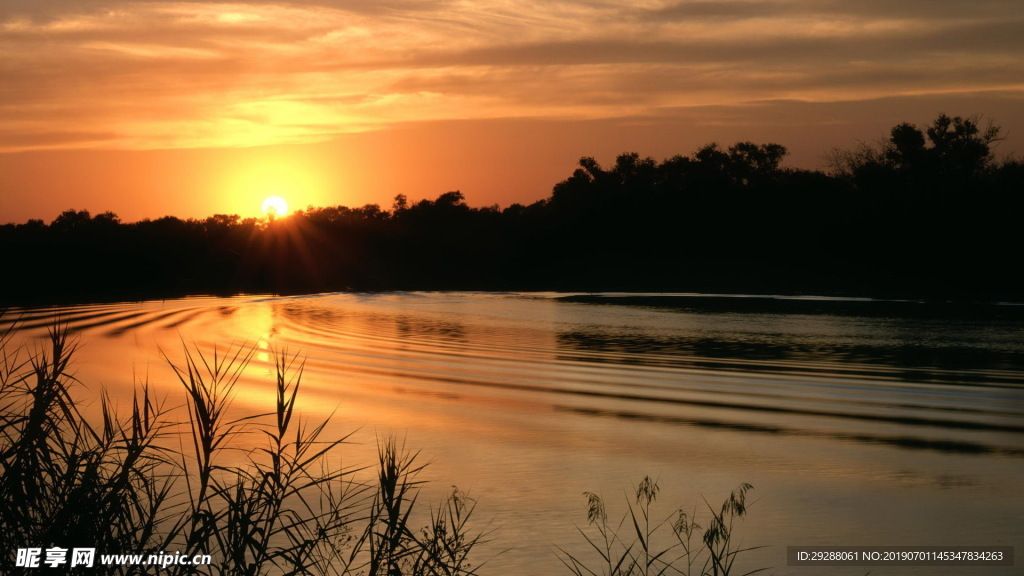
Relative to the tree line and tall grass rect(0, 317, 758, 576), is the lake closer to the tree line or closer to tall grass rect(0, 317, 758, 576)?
tall grass rect(0, 317, 758, 576)

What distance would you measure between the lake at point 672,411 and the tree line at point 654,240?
31026 mm

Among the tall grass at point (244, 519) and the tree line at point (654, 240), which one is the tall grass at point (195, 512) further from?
the tree line at point (654, 240)

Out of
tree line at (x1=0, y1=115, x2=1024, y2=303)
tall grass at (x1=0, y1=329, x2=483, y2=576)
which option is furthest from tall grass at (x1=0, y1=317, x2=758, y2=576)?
tree line at (x1=0, y1=115, x2=1024, y2=303)

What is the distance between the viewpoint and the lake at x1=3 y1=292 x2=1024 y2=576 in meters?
8.23

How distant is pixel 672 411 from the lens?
13711 mm

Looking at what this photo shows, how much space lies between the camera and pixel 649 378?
1747 cm

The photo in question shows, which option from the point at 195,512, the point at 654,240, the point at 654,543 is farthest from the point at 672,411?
the point at 654,240

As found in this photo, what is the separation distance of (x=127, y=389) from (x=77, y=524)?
10408mm

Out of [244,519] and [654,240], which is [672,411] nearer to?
[244,519]

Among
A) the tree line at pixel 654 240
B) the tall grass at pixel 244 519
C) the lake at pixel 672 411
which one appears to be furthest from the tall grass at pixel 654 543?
the tree line at pixel 654 240

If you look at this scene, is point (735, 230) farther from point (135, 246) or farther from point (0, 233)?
point (0, 233)

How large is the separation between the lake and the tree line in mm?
31026

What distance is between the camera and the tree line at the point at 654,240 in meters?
61.3

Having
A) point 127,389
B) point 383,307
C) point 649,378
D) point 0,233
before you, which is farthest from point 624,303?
point 0,233
